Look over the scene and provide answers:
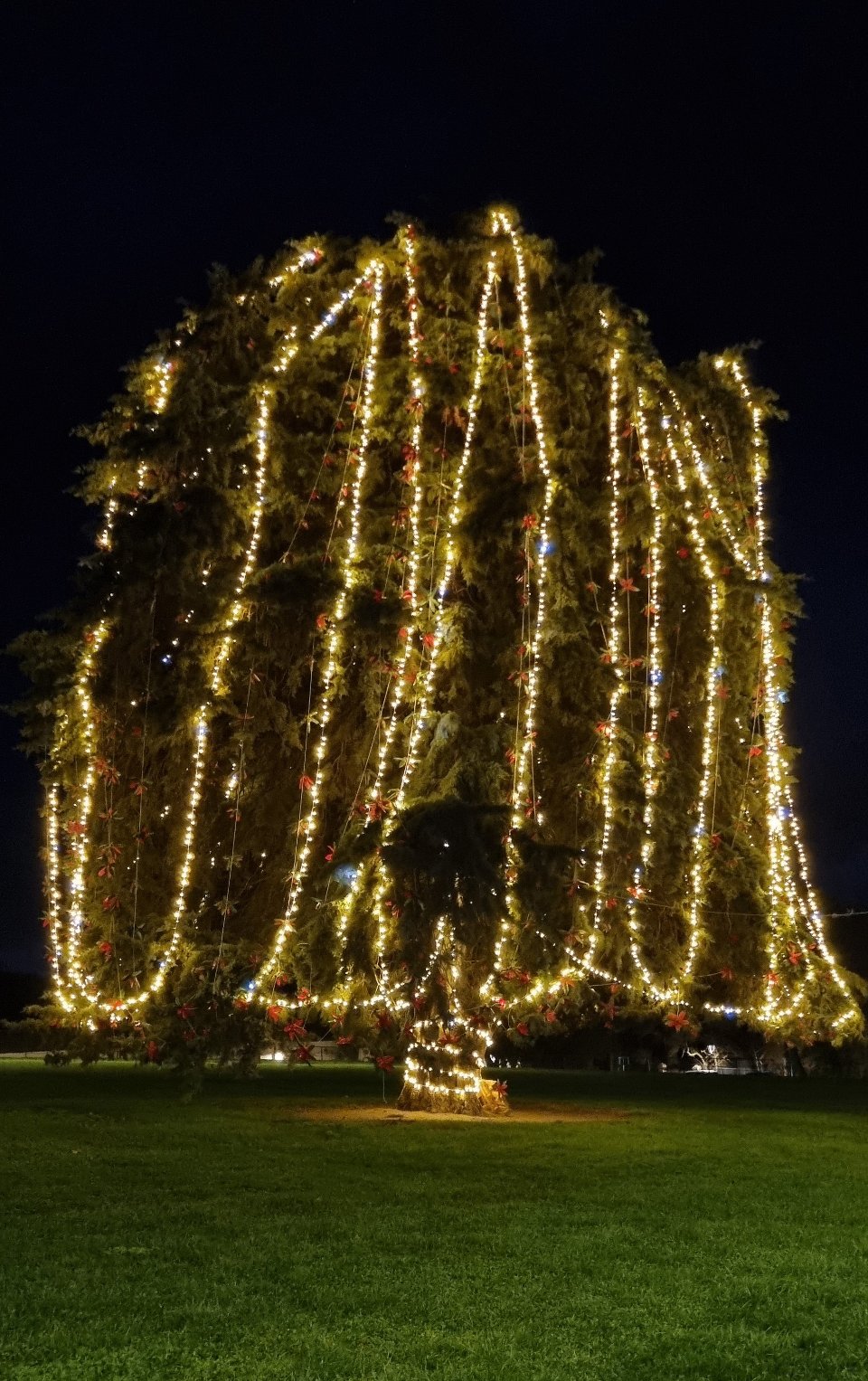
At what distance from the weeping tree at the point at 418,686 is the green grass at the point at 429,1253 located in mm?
1377

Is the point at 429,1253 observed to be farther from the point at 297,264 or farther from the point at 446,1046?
the point at 297,264

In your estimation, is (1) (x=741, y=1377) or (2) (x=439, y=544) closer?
(1) (x=741, y=1377)

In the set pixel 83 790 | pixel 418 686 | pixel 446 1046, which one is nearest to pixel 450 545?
pixel 418 686

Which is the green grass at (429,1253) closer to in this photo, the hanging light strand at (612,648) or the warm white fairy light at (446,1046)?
the warm white fairy light at (446,1046)

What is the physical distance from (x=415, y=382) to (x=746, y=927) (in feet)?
19.9

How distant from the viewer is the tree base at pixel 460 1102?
13.5 meters

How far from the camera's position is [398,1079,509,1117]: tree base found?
13469 millimetres

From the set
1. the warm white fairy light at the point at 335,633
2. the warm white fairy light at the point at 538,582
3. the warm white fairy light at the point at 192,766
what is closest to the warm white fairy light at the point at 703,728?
the warm white fairy light at the point at 538,582

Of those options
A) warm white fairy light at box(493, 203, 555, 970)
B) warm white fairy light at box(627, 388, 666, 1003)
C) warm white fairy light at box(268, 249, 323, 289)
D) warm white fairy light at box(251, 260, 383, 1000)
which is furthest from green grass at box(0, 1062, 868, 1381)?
warm white fairy light at box(268, 249, 323, 289)

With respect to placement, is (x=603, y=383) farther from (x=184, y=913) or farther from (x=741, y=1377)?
(x=741, y=1377)

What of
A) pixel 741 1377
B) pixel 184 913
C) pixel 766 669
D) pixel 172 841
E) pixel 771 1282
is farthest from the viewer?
pixel 766 669

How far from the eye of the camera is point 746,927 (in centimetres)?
1301

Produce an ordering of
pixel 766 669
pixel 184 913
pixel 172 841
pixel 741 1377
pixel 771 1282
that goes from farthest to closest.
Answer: pixel 766 669 → pixel 172 841 → pixel 184 913 → pixel 771 1282 → pixel 741 1377

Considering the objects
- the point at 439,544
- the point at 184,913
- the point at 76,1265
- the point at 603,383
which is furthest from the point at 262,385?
the point at 76,1265
